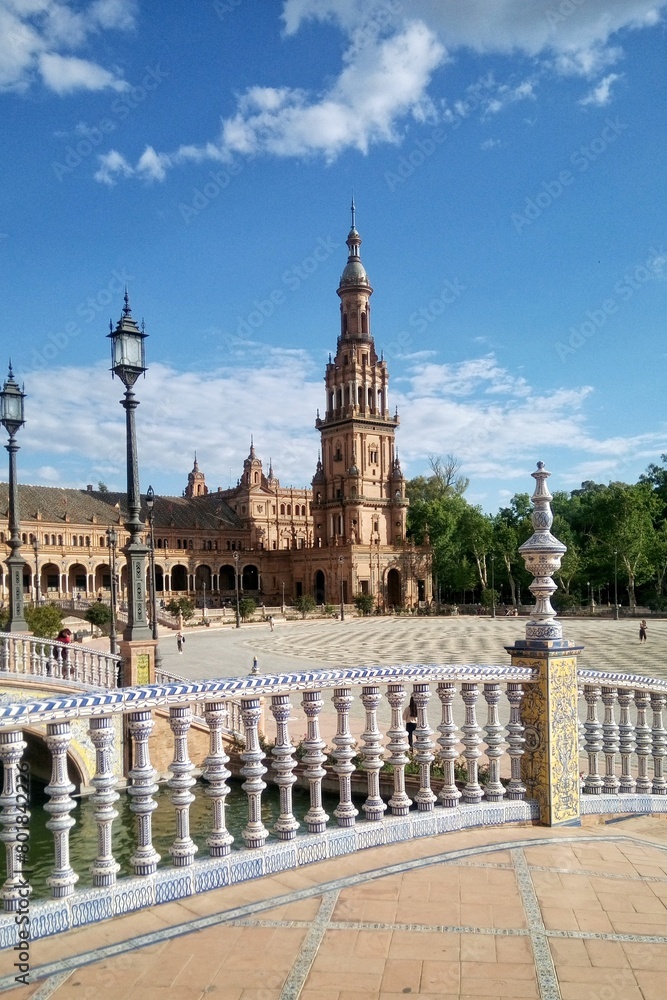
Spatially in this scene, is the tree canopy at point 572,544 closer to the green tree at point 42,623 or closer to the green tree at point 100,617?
the green tree at point 100,617

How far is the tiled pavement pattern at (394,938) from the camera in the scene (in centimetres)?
308

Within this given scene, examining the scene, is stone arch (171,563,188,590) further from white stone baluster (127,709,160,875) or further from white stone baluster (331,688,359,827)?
white stone baluster (127,709,160,875)

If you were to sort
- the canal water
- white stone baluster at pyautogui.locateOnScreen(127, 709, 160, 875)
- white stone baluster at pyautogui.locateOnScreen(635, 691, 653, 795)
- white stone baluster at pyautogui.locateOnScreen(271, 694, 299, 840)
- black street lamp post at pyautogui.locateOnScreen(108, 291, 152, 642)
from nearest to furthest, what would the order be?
white stone baluster at pyautogui.locateOnScreen(127, 709, 160, 875) → white stone baluster at pyautogui.locateOnScreen(271, 694, 299, 840) → white stone baluster at pyautogui.locateOnScreen(635, 691, 653, 795) → the canal water → black street lamp post at pyautogui.locateOnScreen(108, 291, 152, 642)

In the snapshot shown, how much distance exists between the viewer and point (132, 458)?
14.0 metres

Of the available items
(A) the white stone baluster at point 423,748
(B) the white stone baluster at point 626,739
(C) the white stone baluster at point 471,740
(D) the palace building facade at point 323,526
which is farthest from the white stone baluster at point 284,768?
Answer: (D) the palace building facade at point 323,526

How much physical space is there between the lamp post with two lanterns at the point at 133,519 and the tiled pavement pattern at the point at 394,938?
1014 centimetres

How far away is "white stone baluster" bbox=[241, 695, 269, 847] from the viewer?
4.16 meters

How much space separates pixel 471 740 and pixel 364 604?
190 feet

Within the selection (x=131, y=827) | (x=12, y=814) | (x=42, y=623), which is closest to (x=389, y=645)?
(x=42, y=623)

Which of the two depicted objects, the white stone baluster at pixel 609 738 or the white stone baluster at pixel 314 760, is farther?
the white stone baluster at pixel 609 738

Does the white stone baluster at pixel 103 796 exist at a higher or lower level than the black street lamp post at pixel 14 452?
lower

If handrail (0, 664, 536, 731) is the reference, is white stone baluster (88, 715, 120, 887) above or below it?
below

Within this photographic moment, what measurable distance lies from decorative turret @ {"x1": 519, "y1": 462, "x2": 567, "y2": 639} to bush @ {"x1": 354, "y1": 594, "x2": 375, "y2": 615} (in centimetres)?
5735

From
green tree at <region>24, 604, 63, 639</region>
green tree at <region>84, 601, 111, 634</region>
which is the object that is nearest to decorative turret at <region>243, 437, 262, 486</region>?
green tree at <region>84, 601, 111, 634</region>
